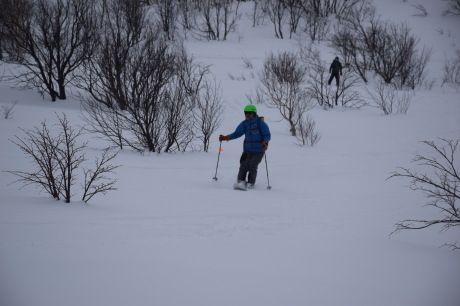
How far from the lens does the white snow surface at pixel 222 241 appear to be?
2.24 metres

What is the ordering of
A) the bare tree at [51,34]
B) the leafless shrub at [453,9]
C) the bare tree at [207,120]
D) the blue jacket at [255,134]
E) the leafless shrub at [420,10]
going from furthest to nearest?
the leafless shrub at [420,10]
the leafless shrub at [453,9]
the bare tree at [51,34]
the bare tree at [207,120]
the blue jacket at [255,134]

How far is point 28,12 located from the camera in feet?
43.0

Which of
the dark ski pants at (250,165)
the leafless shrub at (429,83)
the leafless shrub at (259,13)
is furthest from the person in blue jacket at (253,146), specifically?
the leafless shrub at (259,13)

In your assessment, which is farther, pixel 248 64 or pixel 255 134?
pixel 248 64

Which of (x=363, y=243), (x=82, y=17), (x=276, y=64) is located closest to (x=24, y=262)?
(x=363, y=243)

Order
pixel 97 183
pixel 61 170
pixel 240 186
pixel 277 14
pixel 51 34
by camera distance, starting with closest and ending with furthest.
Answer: pixel 61 170
pixel 97 183
pixel 240 186
pixel 51 34
pixel 277 14

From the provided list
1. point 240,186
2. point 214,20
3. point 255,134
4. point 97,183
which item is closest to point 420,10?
point 214,20

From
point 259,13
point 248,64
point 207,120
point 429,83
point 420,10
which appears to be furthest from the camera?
point 259,13

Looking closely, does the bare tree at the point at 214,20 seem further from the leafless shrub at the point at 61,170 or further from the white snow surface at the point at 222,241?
the leafless shrub at the point at 61,170

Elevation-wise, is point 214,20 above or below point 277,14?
below

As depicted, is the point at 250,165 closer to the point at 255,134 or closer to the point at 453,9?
the point at 255,134

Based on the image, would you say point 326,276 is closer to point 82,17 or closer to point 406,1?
point 82,17

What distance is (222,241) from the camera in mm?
3141

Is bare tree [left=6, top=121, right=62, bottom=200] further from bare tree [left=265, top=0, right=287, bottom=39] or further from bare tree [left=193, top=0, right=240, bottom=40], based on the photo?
bare tree [left=265, top=0, right=287, bottom=39]
